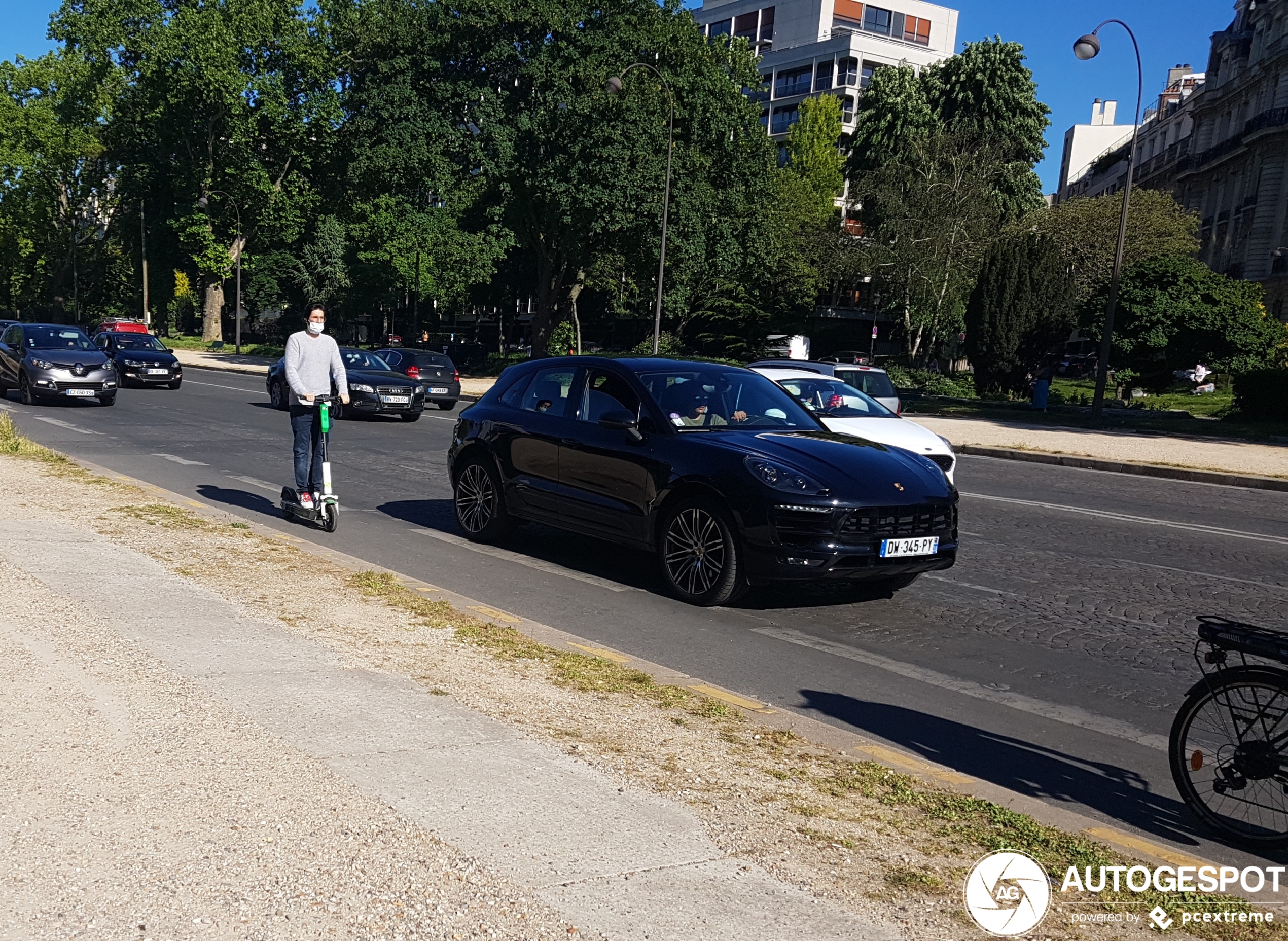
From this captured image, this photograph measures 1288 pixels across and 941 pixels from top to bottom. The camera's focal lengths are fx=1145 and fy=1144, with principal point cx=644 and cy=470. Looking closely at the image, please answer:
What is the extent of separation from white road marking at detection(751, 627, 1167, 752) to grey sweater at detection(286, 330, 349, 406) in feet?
15.2

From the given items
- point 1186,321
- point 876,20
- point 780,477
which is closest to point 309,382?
point 780,477

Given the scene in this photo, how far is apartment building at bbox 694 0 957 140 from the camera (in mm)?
83375

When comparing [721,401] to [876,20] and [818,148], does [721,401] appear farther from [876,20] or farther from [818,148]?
[876,20]

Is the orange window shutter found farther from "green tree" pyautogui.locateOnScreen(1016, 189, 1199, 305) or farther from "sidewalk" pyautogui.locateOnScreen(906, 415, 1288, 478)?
"sidewalk" pyautogui.locateOnScreen(906, 415, 1288, 478)

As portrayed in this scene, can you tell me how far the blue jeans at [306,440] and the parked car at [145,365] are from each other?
2024 cm

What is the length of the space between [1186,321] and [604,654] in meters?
29.6

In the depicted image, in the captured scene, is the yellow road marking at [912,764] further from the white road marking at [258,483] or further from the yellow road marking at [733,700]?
the white road marking at [258,483]

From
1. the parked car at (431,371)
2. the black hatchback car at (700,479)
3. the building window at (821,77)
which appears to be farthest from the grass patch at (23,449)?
the building window at (821,77)

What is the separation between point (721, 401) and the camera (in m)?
8.76

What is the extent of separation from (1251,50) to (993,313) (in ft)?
125

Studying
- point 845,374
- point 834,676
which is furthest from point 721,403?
point 845,374

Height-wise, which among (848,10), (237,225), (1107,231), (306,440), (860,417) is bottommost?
(306,440)

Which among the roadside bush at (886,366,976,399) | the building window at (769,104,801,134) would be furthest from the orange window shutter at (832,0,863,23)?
the roadside bush at (886,366,976,399)

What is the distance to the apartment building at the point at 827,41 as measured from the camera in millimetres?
83375
